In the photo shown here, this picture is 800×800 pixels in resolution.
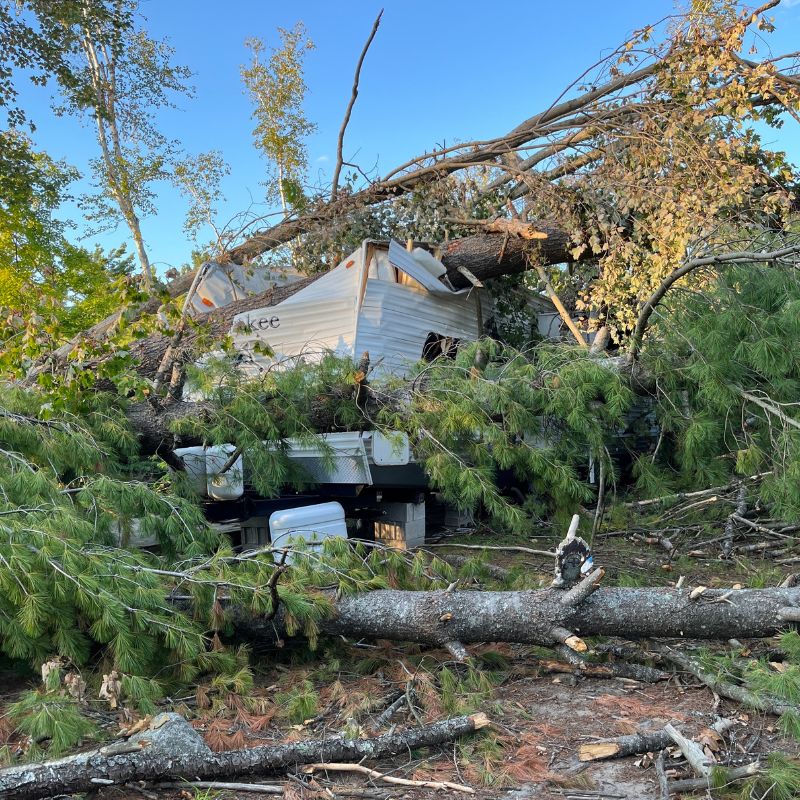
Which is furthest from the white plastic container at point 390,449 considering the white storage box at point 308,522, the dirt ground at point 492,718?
the dirt ground at point 492,718

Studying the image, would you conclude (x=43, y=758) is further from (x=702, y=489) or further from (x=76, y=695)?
(x=702, y=489)

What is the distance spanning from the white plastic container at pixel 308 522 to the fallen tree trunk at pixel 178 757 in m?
2.07

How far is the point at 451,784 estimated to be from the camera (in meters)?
2.33

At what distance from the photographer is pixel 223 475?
5.09m

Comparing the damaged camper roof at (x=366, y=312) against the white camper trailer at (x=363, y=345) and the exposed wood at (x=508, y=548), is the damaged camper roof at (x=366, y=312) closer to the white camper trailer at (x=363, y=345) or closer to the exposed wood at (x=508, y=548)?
the white camper trailer at (x=363, y=345)

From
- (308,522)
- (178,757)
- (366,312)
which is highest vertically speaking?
(366,312)

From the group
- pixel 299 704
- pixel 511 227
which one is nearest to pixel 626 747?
pixel 299 704

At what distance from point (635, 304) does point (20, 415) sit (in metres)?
5.50

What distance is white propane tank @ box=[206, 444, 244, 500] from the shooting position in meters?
5.07

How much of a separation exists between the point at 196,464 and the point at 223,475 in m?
0.23

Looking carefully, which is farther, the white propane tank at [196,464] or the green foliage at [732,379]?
the white propane tank at [196,464]

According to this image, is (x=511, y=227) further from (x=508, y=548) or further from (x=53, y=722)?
(x=53, y=722)

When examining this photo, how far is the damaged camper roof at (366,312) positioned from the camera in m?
6.98

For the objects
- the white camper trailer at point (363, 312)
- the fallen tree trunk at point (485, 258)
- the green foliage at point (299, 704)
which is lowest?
the green foliage at point (299, 704)
